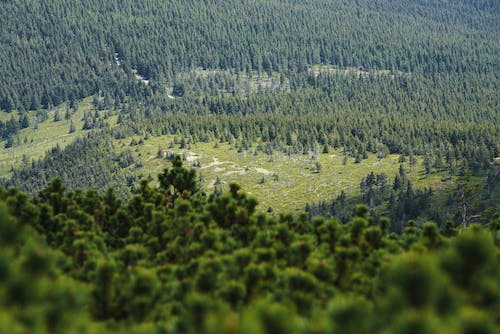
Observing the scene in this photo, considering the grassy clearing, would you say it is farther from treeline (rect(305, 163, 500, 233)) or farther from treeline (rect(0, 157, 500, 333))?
treeline (rect(0, 157, 500, 333))

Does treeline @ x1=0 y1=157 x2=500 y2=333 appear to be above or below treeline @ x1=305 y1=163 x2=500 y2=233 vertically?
above

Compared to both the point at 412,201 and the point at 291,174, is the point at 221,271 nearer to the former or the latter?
the point at 412,201

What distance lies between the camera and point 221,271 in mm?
18547

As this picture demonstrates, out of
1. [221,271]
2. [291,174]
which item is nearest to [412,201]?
[291,174]

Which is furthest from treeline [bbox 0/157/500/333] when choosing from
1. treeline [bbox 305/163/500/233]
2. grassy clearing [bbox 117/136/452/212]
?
grassy clearing [bbox 117/136/452/212]

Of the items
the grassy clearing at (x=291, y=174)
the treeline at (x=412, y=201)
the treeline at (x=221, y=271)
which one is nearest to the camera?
the treeline at (x=221, y=271)

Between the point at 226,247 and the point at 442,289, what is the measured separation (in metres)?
11.3

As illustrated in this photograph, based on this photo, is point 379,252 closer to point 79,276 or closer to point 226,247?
point 226,247

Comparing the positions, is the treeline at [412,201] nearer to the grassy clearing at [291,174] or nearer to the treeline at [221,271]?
the grassy clearing at [291,174]

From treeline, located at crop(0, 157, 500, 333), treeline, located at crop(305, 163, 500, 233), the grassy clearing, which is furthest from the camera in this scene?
the grassy clearing

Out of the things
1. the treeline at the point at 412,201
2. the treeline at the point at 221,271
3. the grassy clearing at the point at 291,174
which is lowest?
the grassy clearing at the point at 291,174

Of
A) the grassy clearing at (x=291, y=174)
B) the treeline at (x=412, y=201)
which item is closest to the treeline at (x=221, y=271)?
the treeline at (x=412, y=201)

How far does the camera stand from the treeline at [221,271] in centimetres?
1177

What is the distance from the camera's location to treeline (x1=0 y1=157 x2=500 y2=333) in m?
11.8
